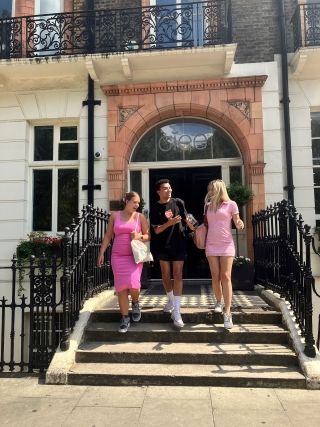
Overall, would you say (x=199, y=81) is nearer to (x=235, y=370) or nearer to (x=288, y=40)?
(x=288, y=40)

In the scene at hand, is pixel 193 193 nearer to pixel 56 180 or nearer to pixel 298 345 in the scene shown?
pixel 56 180

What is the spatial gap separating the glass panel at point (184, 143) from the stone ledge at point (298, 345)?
3.84 meters

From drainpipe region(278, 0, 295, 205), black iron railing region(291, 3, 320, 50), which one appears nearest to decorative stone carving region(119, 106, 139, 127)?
drainpipe region(278, 0, 295, 205)

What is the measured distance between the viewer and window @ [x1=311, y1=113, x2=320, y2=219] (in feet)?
29.0

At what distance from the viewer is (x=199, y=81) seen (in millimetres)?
8969

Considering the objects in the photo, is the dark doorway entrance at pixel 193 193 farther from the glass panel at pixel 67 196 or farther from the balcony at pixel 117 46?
the balcony at pixel 117 46

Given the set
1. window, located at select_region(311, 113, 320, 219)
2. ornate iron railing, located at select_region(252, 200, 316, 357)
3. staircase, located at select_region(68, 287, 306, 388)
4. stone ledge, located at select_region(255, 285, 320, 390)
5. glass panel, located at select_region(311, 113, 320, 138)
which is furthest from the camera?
glass panel, located at select_region(311, 113, 320, 138)

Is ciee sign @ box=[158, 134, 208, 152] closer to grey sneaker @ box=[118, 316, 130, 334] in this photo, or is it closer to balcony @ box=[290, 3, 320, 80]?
balcony @ box=[290, 3, 320, 80]

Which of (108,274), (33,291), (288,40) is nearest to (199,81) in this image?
(288,40)

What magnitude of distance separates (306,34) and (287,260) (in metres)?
5.29

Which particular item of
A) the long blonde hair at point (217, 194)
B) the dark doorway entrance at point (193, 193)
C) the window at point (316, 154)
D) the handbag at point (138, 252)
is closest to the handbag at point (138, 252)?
the handbag at point (138, 252)

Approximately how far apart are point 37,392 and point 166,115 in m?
6.45

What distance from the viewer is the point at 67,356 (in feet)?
16.0

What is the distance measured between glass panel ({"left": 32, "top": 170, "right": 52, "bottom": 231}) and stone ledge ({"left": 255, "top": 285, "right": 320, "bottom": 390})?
5176mm
